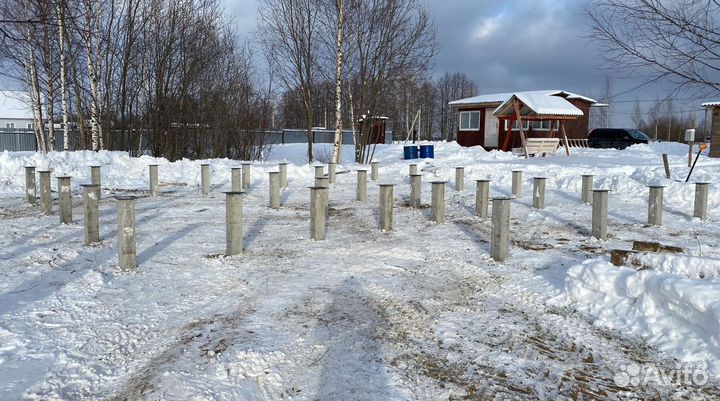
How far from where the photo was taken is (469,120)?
3406 centimetres

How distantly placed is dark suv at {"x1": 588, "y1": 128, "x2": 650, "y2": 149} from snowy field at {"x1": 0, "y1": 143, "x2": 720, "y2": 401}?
3061cm

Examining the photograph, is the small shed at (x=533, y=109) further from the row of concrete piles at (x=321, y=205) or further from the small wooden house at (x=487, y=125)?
the row of concrete piles at (x=321, y=205)

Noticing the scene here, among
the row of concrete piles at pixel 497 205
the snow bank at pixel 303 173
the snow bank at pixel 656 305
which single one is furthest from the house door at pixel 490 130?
the snow bank at pixel 656 305

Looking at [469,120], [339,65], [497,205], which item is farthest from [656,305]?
[469,120]

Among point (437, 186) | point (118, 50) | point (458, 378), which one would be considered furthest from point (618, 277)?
point (118, 50)

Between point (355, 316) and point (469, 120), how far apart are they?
30.7 m

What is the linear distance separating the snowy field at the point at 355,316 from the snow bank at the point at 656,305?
0.5 inches

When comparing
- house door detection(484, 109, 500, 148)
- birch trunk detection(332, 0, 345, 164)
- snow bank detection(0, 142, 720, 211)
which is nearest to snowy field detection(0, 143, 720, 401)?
snow bank detection(0, 142, 720, 211)

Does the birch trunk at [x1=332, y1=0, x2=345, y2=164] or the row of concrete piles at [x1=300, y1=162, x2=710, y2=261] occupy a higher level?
the birch trunk at [x1=332, y1=0, x2=345, y2=164]

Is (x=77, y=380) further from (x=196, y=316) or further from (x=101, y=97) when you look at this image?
(x=101, y=97)

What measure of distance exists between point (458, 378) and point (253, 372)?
133 centimetres

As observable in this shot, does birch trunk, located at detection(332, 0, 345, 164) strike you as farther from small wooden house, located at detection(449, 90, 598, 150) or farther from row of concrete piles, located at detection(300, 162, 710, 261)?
small wooden house, located at detection(449, 90, 598, 150)

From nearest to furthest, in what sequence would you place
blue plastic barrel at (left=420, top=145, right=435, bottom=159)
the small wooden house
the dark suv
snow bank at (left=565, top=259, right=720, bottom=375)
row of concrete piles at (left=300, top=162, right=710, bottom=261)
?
1. snow bank at (left=565, top=259, right=720, bottom=375)
2. row of concrete piles at (left=300, top=162, right=710, bottom=261)
3. blue plastic barrel at (left=420, top=145, right=435, bottom=159)
4. the small wooden house
5. the dark suv

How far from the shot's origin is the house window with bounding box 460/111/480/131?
3347 cm
